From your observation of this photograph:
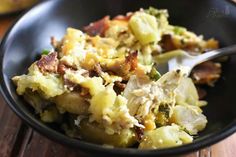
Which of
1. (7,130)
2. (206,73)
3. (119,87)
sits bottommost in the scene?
(7,130)

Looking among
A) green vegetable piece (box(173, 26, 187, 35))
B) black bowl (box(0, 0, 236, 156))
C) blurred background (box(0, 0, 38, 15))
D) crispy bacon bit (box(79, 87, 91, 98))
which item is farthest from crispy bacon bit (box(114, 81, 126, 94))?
blurred background (box(0, 0, 38, 15))

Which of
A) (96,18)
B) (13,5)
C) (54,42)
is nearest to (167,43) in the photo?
(96,18)

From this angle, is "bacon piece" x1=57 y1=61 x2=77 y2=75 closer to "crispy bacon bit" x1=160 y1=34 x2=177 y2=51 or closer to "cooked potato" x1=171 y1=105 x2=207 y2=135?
"cooked potato" x1=171 y1=105 x2=207 y2=135

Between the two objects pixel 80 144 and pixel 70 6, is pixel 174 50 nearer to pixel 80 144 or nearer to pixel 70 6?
pixel 70 6

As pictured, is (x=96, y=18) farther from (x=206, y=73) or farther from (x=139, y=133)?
(x=139, y=133)

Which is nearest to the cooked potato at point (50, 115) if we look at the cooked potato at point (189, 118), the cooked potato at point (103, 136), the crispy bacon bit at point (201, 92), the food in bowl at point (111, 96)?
the food in bowl at point (111, 96)

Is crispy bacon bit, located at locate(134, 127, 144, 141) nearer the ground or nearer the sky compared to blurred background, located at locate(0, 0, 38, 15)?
nearer the sky

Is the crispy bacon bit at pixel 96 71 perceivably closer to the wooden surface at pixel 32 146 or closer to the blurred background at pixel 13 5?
the wooden surface at pixel 32 146
